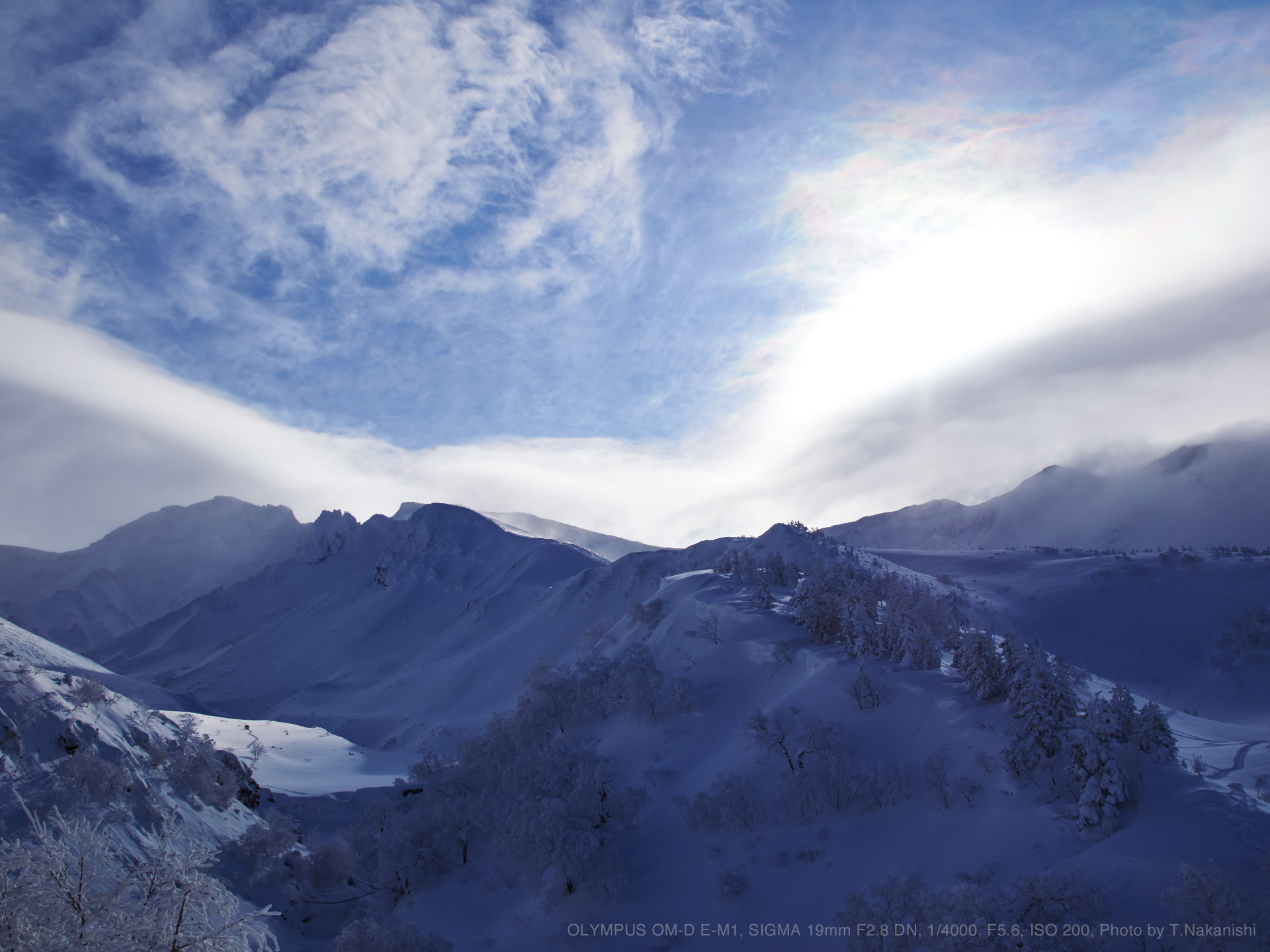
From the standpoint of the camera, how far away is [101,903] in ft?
33.4

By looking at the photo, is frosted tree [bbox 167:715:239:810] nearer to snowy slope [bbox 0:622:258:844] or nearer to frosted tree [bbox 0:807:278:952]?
snowy slope [bbox 0:622:258:844]

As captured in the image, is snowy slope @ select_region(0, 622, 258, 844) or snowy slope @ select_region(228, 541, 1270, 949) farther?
snowy slope @ select_region(0, 622, 258, 844)

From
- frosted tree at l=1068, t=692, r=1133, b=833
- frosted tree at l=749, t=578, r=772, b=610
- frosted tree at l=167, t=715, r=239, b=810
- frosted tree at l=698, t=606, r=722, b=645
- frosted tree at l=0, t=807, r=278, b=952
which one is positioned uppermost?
frosted tree at l=749, t=578, r=772, b=610

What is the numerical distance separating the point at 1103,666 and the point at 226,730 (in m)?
94.7

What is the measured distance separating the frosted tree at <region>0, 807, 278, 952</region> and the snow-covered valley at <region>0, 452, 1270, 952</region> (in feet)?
62.4

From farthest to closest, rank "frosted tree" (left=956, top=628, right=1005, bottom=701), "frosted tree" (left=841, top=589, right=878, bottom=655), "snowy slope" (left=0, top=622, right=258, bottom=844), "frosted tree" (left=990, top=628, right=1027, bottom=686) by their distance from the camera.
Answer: "frosted tree" (left=841, top=589, right=878, bottom=655) < "frosted tree" (left=956, top=628, right=1005, bottom=701) < "frosted tree" (left=990, top=628, right=1027, bottom=686) < "snowy slope" (left=0, top=622, right=258, bottom=844)

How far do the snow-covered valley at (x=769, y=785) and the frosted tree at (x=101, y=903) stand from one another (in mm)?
19017

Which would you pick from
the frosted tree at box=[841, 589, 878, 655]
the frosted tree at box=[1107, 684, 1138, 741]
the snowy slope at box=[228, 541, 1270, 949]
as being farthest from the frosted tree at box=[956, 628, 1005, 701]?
the frosted tree at box=[841, 589, 878, 655]

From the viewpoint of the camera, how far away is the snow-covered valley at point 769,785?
22312 mm

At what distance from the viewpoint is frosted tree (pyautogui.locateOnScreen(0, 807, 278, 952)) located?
956 centimetres

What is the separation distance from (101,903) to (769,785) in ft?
103

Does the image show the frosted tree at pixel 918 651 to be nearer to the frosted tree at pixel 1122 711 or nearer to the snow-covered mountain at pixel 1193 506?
the frosted tree at pixel 1122 711

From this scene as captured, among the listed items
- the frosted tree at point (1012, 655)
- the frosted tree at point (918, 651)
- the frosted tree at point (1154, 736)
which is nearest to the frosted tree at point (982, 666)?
the frosted tree at point (1012, 655)

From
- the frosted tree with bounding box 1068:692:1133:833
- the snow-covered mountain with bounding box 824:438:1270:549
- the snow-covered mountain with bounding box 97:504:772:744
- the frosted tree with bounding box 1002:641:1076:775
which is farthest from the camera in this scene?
the snow-covered mountain with bounding box 824:438:1270:549
